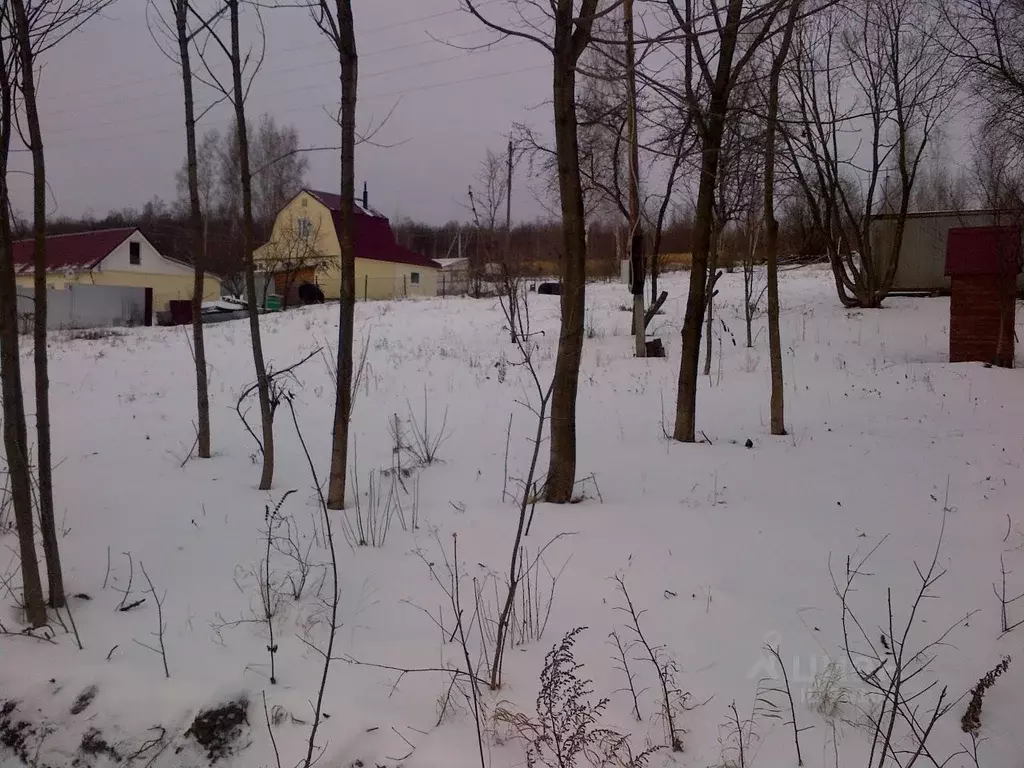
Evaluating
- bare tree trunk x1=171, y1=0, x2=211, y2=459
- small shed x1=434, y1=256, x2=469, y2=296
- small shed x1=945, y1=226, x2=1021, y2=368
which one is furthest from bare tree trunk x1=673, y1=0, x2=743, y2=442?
small shed x1=434, y1=256, x2=469, y2=296

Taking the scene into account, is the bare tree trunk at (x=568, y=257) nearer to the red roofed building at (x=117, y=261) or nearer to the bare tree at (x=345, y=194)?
the bare tree at (x=345, y=194)

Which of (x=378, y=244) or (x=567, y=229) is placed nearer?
(x=567, y=229)

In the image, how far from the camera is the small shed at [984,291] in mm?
8477

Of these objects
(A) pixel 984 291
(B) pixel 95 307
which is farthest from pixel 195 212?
(B) pixel 95 307

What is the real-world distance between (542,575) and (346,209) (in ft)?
7.84

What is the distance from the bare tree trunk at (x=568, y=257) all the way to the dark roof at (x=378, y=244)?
89.8ft

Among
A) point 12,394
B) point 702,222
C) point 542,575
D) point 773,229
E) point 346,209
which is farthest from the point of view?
point 773,229

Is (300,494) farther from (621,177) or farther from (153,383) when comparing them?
(621,177)

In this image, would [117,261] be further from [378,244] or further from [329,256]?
[378,244]

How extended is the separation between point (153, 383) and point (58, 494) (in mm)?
5418

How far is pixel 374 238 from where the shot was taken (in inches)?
1278

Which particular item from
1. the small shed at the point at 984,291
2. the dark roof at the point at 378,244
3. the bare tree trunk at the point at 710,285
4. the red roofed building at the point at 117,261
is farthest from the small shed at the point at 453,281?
the small shed at the point at 984,291

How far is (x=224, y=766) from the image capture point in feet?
7.84

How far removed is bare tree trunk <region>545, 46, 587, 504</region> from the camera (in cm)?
395
